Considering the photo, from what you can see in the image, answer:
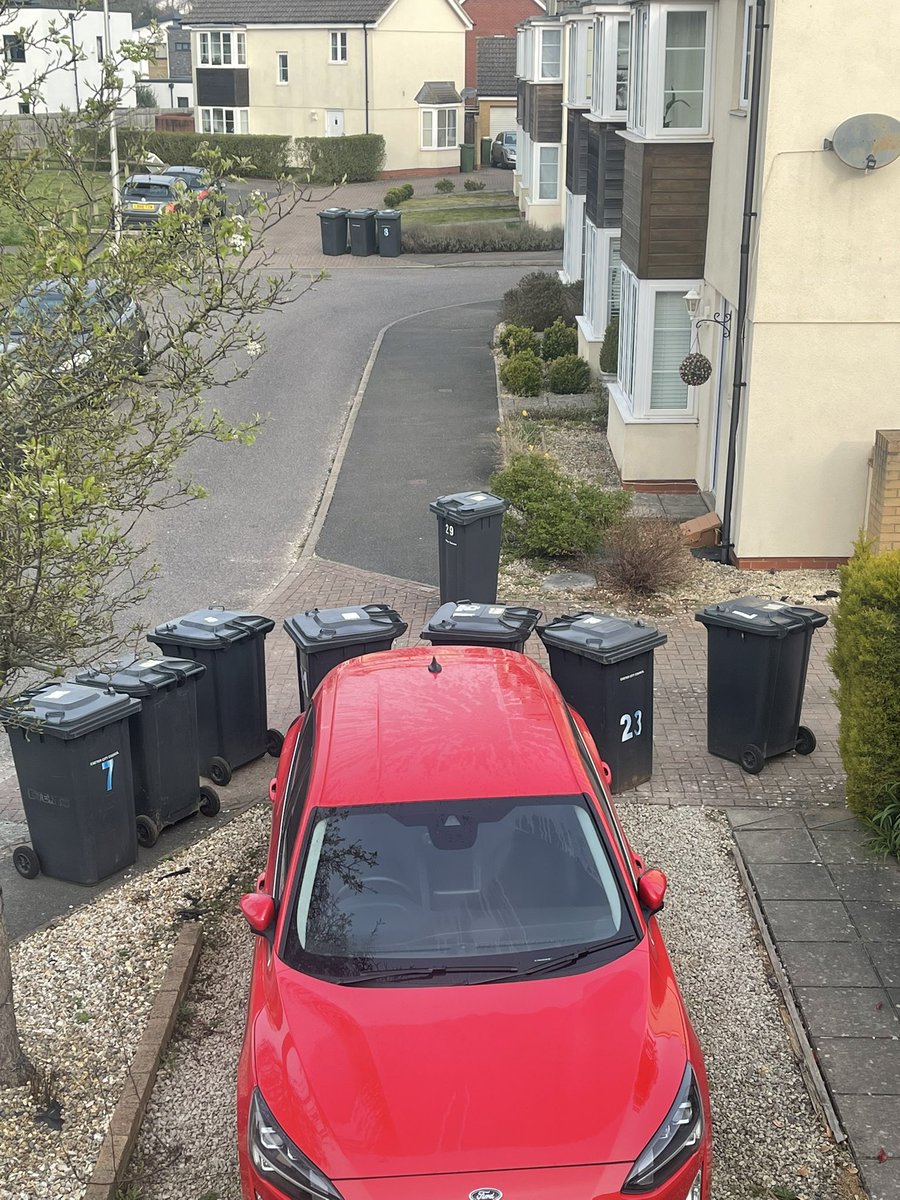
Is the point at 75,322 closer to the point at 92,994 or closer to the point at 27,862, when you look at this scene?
the point at 92,994

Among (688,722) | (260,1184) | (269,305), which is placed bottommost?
(688,722)

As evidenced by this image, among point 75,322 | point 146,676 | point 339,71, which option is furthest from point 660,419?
point 339,71

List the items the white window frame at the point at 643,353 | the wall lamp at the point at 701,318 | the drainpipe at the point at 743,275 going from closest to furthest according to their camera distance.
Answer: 1. the drainpipe at the point at 743,275
2. the wall lamp at the point at 701,318
3. the white window frame at the point at 643,353

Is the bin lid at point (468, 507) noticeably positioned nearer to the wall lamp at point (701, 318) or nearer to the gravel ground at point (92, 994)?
the wall lamp at point (701, 318)

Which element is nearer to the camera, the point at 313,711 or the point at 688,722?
the point at 313,711

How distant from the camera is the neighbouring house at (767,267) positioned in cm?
1148

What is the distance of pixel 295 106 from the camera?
54625mm

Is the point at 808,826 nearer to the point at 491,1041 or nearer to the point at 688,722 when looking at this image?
the point at 688,722

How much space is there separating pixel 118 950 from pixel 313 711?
1673 mm

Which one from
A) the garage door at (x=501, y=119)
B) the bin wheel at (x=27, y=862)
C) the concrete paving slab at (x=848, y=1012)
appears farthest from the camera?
the garage door at (x=501, y=119)

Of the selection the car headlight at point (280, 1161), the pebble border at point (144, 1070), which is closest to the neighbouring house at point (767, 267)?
the pebble border at point (144, 1070)

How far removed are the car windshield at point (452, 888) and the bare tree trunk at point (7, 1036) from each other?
1.43 metres

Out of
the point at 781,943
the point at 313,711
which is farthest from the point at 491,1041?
the point at 781,943

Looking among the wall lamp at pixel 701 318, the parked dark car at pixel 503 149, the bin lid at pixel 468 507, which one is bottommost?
the bin lid at pixel 468 507
